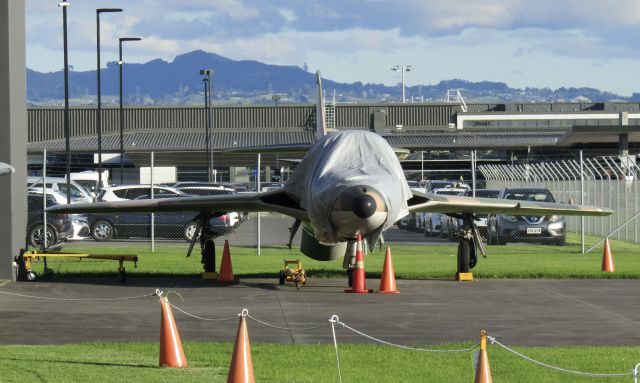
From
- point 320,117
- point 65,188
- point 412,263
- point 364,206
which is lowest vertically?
point 412,263

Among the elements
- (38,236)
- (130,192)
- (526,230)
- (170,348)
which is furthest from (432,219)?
(170,348)

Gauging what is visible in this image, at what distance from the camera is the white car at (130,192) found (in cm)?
3728

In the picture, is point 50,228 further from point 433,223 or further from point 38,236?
point 433,223

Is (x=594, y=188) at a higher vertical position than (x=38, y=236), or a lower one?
higher

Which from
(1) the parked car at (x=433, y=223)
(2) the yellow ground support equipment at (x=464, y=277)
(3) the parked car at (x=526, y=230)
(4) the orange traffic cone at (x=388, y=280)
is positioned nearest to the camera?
(4) the orange traffic cone at (x=388, y=280)

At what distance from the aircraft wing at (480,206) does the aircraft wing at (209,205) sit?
226 cm

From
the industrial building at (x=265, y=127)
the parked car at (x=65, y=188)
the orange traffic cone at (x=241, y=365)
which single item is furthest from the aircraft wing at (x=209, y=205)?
the industrial building at (x=265, y=127)

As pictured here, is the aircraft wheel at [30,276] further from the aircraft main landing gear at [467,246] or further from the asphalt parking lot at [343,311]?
the aircraft main landing gear at [467,246]

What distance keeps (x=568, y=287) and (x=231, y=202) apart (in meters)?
6.35

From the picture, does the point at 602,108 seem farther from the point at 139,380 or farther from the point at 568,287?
the point at 139,380

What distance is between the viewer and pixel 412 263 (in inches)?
1050

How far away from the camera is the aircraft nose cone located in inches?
659

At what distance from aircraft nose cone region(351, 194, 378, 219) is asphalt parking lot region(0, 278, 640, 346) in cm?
146

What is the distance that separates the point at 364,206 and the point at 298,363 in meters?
4.87
